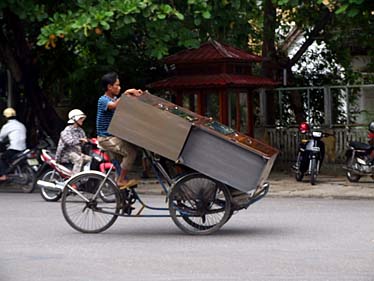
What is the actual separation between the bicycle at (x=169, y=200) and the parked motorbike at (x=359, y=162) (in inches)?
300

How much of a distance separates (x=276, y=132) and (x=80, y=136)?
7294 mm

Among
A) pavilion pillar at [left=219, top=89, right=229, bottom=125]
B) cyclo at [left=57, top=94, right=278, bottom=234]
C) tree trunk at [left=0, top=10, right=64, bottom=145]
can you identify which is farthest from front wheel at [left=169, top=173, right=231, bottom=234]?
tree trunk at [left=0, top=10, right=64, bottom=145]

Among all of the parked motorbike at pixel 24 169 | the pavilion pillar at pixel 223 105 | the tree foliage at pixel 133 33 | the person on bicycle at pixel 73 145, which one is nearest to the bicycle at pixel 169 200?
the person on bicycle at pixel 73 145

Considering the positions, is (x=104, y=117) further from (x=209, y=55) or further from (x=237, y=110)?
(x=237, y=110)

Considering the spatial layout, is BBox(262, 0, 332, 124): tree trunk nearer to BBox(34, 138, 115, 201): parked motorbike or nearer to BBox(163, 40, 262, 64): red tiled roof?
BBox(163, 40, 262, 64): red tiled roof

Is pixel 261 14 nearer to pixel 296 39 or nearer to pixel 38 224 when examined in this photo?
pixel 296 39

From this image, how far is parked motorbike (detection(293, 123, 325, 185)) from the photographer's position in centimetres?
2058

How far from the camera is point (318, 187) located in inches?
789

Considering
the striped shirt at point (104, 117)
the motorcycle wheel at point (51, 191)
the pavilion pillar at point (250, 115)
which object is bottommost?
the motorcycle wheel at point (51, 191)

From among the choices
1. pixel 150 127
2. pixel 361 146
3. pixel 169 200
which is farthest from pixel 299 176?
pixel 150 127

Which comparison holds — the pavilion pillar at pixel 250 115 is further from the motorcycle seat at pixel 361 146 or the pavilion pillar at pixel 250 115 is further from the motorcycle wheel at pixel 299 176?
the motorcycle seat at pixel 361 146

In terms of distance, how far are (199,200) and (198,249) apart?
3.74 feet

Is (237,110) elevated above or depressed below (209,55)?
below

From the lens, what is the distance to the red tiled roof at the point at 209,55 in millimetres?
21672
